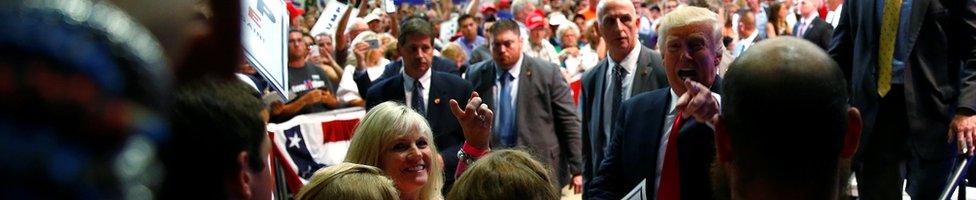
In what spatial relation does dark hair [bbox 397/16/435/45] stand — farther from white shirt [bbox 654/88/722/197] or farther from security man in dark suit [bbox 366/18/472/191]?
white shirt [bbox 654/88/722/197]

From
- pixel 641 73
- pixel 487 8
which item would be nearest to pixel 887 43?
pixel 641 73

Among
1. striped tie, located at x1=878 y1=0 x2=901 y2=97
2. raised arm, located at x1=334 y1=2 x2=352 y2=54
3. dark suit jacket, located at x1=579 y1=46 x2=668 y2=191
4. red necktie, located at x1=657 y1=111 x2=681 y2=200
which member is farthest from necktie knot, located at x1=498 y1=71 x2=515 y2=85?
red necktie, located at x1=657 y1=111 x2=681 y2=200

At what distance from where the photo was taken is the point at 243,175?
1126mm

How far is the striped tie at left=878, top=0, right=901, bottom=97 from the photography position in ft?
18.6

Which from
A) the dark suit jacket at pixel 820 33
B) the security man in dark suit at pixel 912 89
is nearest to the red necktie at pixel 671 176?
the security man in dark suit at pixel 912 89

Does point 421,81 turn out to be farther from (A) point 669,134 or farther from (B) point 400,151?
(A) point 669,134

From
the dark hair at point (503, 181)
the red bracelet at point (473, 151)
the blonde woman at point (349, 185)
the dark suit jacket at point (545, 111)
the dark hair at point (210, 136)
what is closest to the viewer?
the dark hair at point (210, 136)

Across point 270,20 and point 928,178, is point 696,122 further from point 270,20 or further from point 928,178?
point 928,178

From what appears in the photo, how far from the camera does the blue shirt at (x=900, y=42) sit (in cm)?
561

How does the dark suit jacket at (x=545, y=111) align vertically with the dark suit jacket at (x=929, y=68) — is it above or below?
below

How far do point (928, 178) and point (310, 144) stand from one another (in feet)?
15.2

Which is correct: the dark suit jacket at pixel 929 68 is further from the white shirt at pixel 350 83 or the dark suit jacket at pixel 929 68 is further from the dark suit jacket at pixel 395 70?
the white shirt at pixel 350 83

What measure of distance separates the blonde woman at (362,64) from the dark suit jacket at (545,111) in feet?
7.77

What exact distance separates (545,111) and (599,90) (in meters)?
2.02
